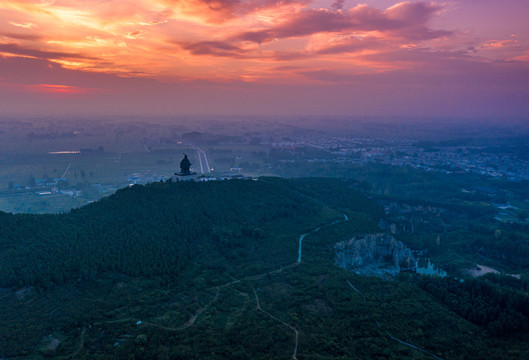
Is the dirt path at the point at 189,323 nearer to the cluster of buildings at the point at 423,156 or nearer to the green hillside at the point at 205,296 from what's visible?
→ the green hillside at the point at 205,296

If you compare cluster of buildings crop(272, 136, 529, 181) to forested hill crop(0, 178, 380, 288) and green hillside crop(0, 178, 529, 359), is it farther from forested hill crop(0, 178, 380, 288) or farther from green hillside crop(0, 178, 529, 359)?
green hillside crop(0, 178, 529, 359)

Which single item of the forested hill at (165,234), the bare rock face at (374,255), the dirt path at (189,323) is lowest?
the bare rock face at (374,255)

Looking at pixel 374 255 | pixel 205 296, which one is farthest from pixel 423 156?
pixel 205 296

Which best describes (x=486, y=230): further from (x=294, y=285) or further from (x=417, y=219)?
(x=294, y=285)

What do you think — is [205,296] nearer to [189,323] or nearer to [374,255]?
[189,323]

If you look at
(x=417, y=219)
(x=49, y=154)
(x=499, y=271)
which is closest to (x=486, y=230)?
(x=417, y=219)

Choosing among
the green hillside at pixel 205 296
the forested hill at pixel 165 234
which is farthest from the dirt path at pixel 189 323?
the forested hill at pixel 165 234

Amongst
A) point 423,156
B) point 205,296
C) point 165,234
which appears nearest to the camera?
point 205,296
